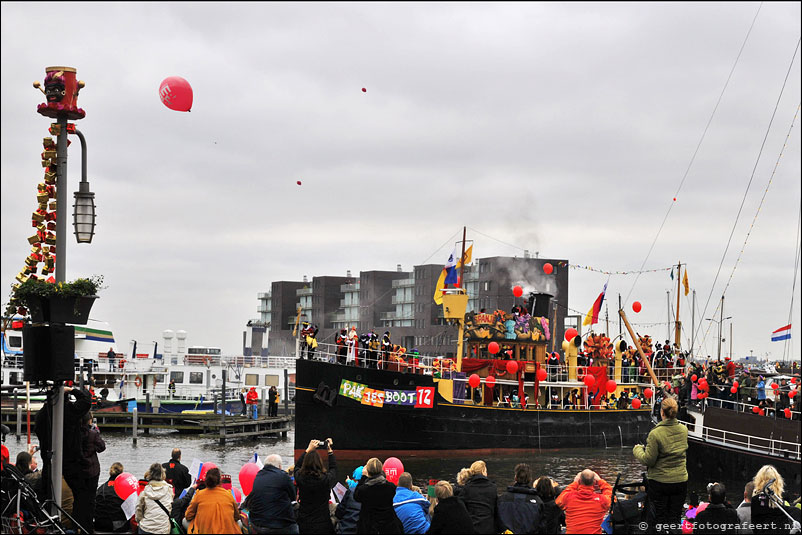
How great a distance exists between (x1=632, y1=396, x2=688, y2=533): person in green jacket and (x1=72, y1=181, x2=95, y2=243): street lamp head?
7363mm

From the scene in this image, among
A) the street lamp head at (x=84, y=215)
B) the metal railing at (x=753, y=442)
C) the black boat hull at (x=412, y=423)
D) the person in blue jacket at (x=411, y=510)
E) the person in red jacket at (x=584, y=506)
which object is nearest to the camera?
the person in red jacket at (x=584, y=506)

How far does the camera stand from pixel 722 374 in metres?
34.7

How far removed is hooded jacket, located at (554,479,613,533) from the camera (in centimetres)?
1111

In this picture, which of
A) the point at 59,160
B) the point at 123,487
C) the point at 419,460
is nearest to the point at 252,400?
the point at 419,460

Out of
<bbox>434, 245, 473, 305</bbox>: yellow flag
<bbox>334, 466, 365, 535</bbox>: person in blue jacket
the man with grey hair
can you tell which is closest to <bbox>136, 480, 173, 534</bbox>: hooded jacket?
the man with grey hair

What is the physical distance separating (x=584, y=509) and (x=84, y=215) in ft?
23.7

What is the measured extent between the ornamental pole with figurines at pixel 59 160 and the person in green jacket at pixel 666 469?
6.87 meters

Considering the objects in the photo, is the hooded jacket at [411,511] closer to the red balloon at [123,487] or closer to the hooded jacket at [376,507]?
the hooded jacket at [376,507]

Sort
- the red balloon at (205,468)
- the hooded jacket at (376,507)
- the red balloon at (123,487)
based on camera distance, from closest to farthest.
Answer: the hooded jacket at (376,507) < the red balloon at (205,468) < the red balloon at (123,487)

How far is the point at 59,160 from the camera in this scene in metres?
12.1

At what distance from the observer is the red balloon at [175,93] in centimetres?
1744

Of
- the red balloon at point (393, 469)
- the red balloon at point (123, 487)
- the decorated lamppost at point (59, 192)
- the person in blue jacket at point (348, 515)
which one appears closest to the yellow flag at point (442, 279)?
the red balloon at point (393, 469)

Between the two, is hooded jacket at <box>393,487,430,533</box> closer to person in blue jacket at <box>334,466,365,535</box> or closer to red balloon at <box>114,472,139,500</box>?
person in blue jacket at <box>334,466,365,535</box>

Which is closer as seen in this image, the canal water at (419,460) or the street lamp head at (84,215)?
the street lamp head at (84,215)
